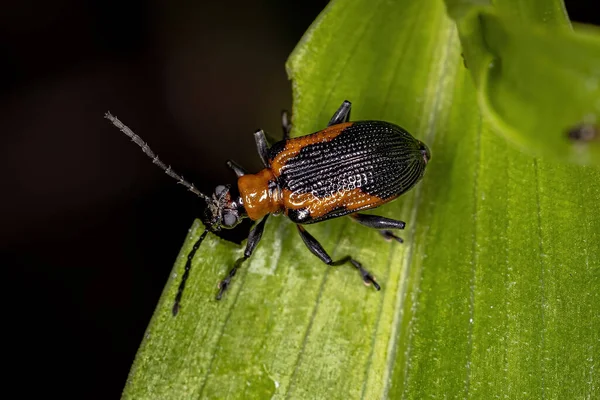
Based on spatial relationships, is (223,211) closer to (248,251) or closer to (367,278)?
(248,251)

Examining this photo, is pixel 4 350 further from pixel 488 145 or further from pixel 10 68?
pixel 488 145

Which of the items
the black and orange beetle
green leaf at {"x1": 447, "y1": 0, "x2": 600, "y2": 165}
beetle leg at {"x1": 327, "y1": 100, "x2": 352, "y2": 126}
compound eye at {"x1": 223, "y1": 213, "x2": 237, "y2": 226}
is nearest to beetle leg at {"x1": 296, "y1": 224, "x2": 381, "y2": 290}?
the black and orange beetle

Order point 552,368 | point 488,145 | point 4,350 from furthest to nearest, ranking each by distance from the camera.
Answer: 1. point 4,350
2. point 488,145
3. point 552,368

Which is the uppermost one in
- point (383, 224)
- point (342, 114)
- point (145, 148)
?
point (145, 148)

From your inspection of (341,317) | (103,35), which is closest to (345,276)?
(341,317)

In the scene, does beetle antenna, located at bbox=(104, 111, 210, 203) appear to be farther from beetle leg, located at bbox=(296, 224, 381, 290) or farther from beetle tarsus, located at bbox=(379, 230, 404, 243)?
beetle tarsus, located at bbox=(379, 230, 404, 243)

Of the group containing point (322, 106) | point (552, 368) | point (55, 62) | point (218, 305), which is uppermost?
point (55, 62)

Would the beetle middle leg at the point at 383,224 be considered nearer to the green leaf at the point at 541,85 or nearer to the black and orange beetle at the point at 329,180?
the black and orange beetle at the point at 329,180

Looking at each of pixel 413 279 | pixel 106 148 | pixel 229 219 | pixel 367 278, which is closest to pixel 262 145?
pixel 229 219
